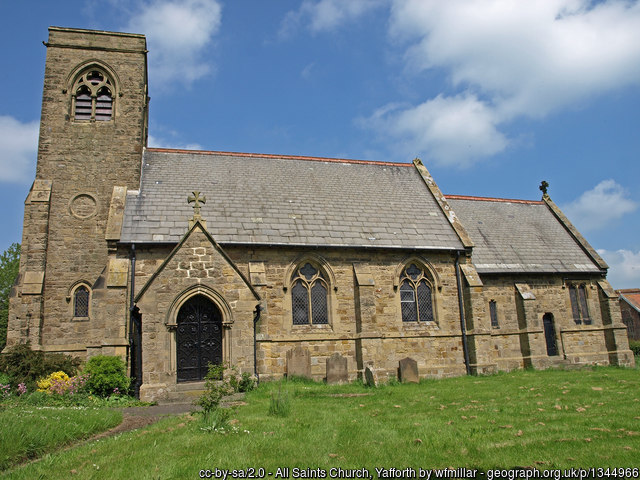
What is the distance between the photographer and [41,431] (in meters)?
8.17

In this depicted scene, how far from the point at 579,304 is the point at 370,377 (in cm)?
1481

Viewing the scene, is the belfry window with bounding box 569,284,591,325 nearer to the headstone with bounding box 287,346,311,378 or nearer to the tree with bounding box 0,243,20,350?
the headstone with bounding box 287,346,311,378

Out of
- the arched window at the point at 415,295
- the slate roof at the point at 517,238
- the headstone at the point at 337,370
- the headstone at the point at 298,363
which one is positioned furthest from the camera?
the slate roof at the point at 517,238

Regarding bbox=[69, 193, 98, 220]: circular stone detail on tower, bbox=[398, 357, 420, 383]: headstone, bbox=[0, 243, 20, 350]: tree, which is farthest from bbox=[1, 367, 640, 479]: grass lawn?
bbox=[0, 243, 20, 350]: tree

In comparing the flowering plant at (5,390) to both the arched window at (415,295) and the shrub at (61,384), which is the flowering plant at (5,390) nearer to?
the shrub at (61,384)

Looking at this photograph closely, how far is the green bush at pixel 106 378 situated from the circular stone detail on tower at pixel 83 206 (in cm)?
741

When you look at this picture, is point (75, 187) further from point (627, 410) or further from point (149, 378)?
point (627, 410)

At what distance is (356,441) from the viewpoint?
7.88 metres

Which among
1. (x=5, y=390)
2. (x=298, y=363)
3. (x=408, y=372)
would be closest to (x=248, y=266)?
(x=298, y=363)

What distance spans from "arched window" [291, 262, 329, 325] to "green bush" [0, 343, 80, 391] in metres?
8.27

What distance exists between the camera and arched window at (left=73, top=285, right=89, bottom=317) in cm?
1909

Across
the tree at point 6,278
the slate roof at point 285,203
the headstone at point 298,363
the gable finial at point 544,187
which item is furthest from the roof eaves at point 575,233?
the tree at point 6,278

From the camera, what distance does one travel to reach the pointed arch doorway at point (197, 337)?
15.0 metres

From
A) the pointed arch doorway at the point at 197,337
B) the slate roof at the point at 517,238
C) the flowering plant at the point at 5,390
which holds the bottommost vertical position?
the flowering plant at the point at 5,390
